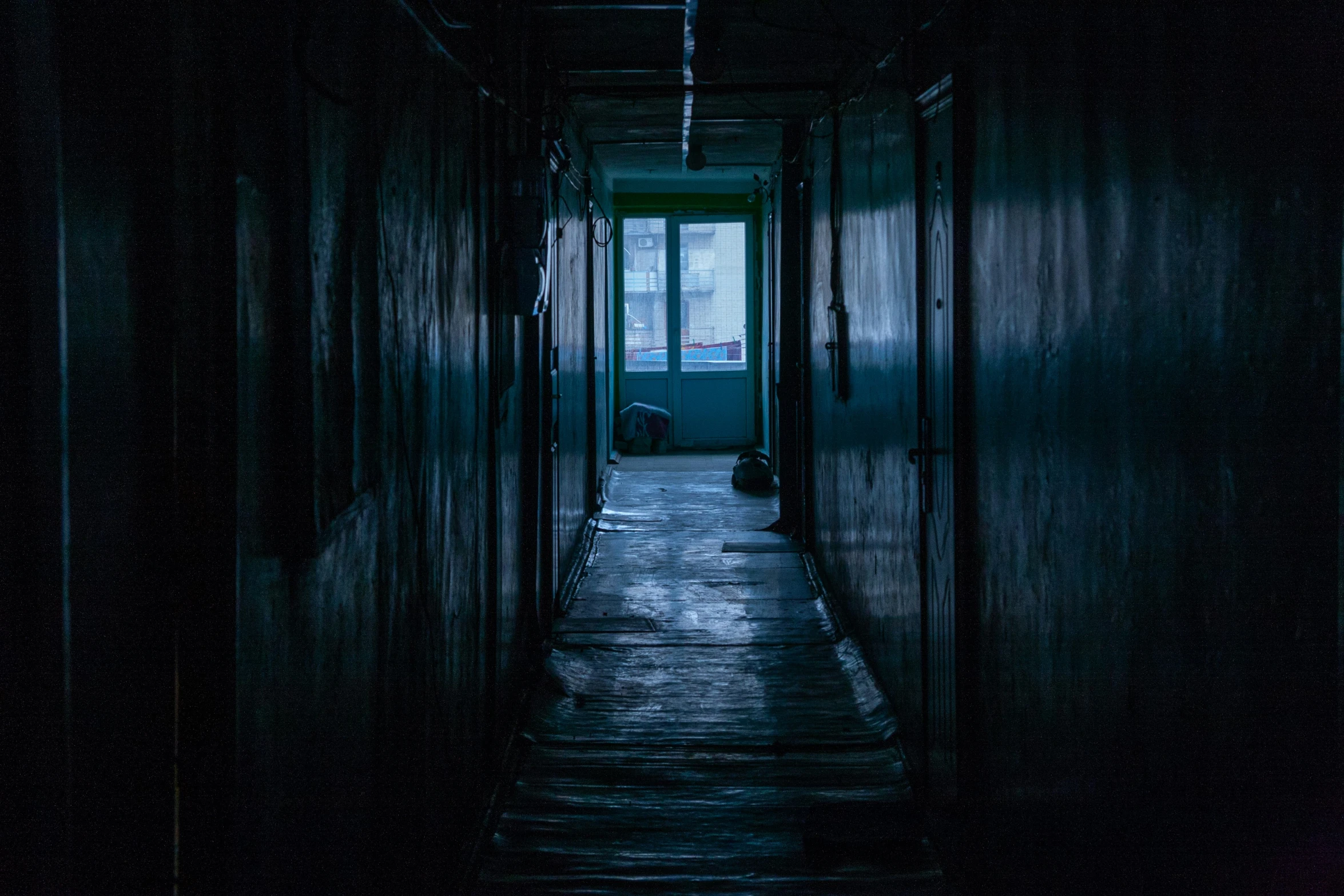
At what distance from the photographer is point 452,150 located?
331 centimetres

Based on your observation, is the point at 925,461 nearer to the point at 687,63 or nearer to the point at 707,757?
the point at 707,757

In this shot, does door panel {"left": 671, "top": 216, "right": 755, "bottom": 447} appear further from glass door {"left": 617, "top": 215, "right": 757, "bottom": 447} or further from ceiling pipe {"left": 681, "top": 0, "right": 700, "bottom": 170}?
ceiling pipe {"left": 681, "top": 0, "right": 700, "bottom": 170}

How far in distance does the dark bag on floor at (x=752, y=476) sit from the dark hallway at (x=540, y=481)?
218 inches

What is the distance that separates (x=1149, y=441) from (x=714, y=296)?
41.9 feet

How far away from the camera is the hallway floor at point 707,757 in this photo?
354cm

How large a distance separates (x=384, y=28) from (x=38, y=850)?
1835 millimetres

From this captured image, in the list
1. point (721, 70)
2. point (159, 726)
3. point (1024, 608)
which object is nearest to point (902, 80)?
point (721, 70)

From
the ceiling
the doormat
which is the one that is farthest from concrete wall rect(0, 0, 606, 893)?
the doormat

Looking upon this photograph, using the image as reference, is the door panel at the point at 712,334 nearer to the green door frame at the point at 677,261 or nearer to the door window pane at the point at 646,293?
the green door frame at the point at 677,261

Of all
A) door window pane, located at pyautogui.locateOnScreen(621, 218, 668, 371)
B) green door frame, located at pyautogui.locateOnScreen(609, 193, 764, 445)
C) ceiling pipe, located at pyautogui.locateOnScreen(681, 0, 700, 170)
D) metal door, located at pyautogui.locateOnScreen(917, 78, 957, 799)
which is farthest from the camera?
door window pane, located at pyautogui.locateOnScreen(621, 218, 668, 371)

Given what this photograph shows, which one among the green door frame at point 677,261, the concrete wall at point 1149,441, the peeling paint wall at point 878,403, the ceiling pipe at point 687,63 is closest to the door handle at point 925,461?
the peeling paint wall at point 878,403

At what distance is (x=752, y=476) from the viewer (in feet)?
36.3

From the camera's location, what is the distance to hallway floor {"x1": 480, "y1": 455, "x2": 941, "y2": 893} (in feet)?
11.6

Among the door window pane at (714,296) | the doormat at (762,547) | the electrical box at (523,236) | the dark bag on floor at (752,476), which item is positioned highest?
the door window pane at (714,296)
